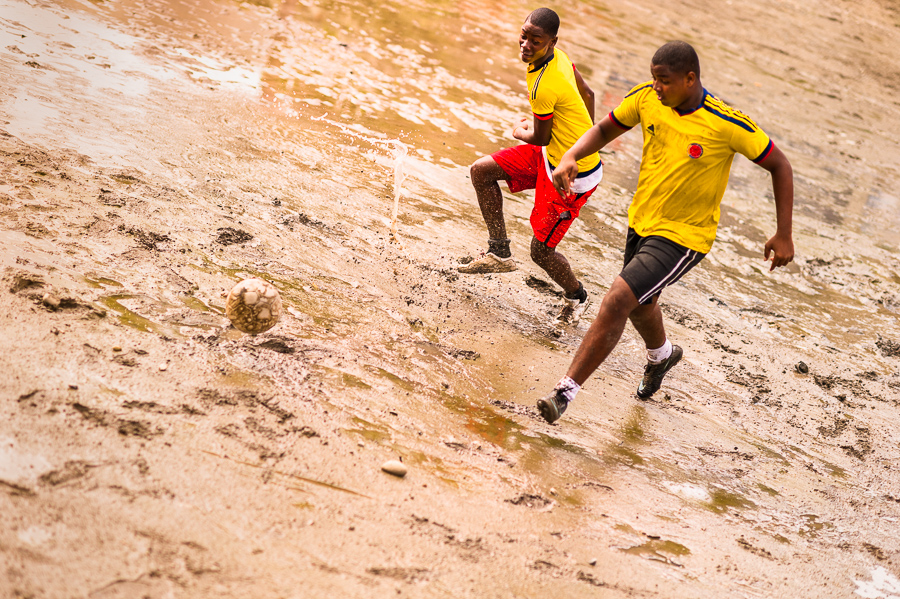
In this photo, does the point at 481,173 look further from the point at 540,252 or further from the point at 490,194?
the point at 540,252

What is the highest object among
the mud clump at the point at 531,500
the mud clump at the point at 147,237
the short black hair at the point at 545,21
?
the short black hair at the point at 545,21

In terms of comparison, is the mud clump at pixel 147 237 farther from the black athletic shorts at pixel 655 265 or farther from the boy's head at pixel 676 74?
the boy's head at pixel 676 74

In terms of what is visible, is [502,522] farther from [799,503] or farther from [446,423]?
[799,503]

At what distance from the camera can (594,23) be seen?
1337 cm

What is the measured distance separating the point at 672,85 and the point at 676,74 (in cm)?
5

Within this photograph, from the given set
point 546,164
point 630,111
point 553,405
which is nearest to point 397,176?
point 546,164

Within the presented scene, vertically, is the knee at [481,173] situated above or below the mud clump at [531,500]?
above

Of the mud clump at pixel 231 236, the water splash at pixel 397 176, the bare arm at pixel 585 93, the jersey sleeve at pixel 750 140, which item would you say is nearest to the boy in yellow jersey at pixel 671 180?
the jersey sleeve at pixel 750 140

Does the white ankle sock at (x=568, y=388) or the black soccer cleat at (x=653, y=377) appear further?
the black soccer cleat at (x=653, y=377)

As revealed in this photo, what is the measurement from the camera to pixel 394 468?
2797 mm

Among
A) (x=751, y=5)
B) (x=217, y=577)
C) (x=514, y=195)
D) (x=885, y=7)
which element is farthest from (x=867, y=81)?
(x=217, y=577)

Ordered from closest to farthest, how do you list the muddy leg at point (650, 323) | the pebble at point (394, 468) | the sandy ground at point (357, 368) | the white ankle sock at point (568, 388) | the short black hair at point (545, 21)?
1. the sandy ground at point (357, 368)
2. the pebble at point (394, 468)
3. the white ankle sock at point (568, 388)
4. the muddy leg at point (650, 323)
5. the short black hair at point (545, 21)

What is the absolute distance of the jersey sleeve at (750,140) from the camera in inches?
127

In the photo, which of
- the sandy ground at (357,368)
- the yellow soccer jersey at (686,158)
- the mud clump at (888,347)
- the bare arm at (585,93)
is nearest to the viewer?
the sandy ground at (357,368)
